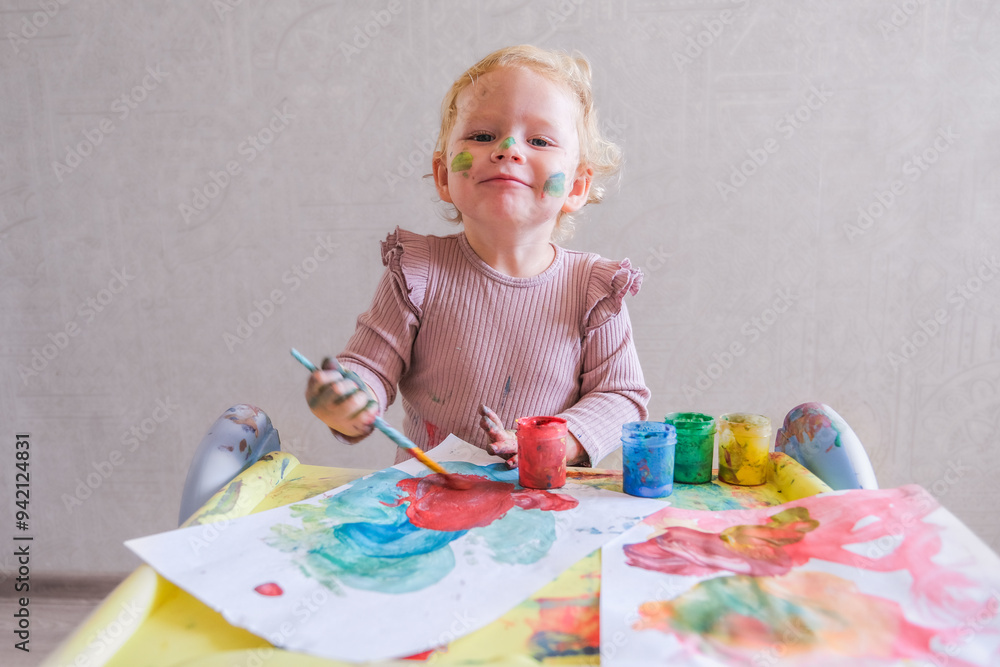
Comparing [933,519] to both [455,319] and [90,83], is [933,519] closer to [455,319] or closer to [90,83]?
[455,319]

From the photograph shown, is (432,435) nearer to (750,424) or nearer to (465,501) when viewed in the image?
(465,501)

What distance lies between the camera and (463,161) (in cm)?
91

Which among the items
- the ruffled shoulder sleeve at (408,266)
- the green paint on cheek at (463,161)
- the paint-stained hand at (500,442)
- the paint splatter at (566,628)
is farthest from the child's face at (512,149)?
the paint splatter at (566,628)

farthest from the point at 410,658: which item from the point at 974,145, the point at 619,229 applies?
the point at 974,145

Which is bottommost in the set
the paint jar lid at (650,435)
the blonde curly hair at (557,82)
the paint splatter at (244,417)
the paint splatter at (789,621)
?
the paint splatter at (789,621)

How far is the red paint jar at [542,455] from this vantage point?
0.70 metres

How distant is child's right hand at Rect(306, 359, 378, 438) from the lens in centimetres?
72

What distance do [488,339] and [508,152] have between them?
26cm

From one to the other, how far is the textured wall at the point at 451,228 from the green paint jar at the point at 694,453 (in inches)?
28.0

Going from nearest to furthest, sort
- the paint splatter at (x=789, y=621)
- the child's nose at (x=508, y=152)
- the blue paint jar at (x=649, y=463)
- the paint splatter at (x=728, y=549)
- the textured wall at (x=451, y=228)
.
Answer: the paint splatter at (x=789, y=621), the paint splatter at (x=728, y=549), the blue paint jar at (x=649, y=463), the child's nose at (x=508, y=152), the textured wall at (x=451, y=228)

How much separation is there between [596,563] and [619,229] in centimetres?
95

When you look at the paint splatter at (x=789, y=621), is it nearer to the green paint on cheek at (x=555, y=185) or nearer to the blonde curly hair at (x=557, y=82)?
the green paint on cheek at (x=555, y=185)

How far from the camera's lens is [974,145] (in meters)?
1.32

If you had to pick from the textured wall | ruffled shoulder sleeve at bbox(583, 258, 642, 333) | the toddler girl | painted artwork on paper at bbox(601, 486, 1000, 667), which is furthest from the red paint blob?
the textured wall
